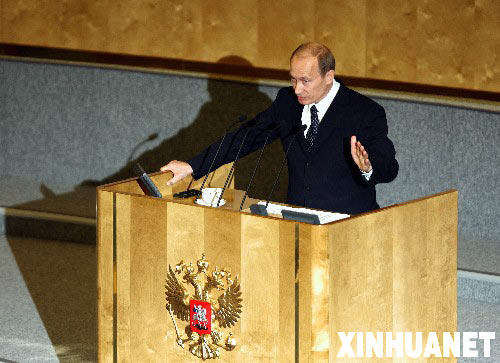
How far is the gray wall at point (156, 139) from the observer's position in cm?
554

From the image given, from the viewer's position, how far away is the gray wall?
554 centimetres

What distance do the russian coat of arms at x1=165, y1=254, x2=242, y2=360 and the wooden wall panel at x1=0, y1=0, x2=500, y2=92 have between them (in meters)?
2.61

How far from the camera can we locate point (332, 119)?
158 inches

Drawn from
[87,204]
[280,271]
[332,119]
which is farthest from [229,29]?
[280,271]

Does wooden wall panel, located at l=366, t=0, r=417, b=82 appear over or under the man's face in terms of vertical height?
over

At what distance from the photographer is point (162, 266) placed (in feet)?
11.6

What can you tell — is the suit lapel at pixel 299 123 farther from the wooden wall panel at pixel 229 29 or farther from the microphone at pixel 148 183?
the wooden wall panel at pixel 229 29

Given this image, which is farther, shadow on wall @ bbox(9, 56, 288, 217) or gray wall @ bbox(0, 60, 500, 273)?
shadow on wall @ bbox(9, 56, 288, 217)

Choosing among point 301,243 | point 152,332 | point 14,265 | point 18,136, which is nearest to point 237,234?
point 301,243

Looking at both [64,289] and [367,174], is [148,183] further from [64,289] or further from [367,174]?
[64,289]

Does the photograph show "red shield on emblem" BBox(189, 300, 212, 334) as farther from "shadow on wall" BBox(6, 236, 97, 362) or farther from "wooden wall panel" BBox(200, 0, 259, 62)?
"wooden wall panel" BBox(200, 0, 259, 62)

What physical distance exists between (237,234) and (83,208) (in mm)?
3117

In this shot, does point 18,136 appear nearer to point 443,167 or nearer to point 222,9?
point 222,9

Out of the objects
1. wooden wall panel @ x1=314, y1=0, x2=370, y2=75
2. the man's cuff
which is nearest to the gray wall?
wooden wall panel @ x1=314, y1=0, x2=370, y2=75
